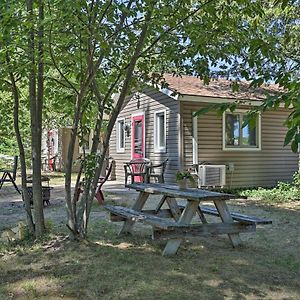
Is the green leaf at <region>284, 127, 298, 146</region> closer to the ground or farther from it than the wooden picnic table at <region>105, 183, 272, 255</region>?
farther from it

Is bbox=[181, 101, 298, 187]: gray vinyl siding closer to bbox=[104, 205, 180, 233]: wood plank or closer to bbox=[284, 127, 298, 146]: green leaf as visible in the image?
bbox=[104, 205, 180, 233]: wood plank

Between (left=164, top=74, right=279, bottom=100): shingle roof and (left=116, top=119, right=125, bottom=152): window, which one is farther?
(left=116, top=119, right=125, bottom=152): window

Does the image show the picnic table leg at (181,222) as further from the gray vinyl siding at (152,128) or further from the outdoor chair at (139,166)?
the outdoor chair at (139,166)

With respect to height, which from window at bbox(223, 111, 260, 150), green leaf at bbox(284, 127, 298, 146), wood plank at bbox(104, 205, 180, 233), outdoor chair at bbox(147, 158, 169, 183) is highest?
window at bbox(223, 111, 260, 150)

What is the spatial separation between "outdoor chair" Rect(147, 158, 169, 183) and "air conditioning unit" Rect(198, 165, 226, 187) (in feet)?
3.40

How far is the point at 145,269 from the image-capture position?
3.64 m

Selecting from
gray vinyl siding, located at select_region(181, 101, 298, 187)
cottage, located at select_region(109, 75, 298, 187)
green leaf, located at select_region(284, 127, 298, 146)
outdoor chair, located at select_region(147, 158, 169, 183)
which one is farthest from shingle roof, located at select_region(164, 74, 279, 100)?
green leaf, located at select_region(284, 127, 298, 146)

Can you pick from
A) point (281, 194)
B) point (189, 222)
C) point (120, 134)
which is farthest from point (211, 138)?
point (189, 222)

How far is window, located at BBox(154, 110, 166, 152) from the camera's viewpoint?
11406 millimetres

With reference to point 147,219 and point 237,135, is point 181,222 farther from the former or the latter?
point 237,135

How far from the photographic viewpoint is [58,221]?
605cm

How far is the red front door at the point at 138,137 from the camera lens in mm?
12354

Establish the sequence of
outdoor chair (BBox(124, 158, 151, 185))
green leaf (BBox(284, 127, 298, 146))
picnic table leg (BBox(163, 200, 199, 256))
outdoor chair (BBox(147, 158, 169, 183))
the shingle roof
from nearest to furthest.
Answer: green leaf (BBox(284, 127, 298, 146)), picnic table leg (BBox(163, 200, 199, 256)), the shingle roof, outdoor chair (BBox(147, 158, 169, 183)), outdoor chair (BBox(124, 158, 151, 185))

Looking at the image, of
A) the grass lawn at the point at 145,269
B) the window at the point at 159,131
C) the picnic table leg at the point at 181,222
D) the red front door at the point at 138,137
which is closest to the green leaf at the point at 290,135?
the grass lawn at the point at 145,269
